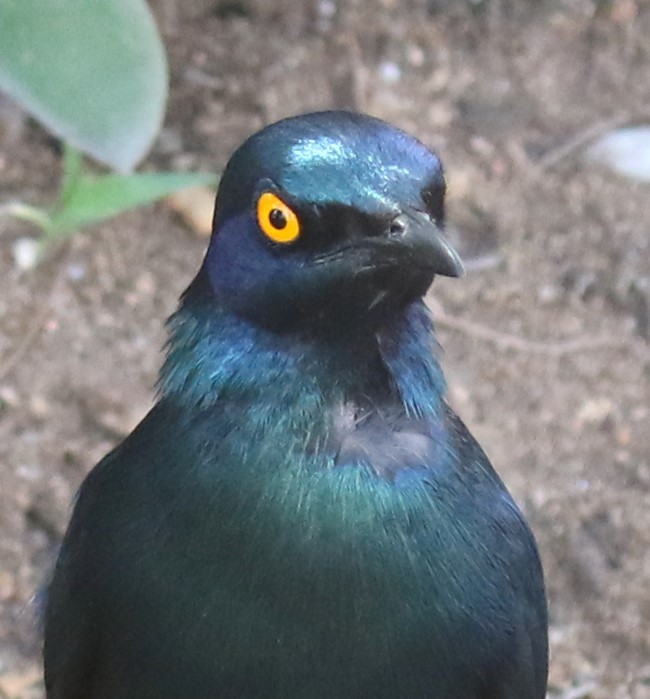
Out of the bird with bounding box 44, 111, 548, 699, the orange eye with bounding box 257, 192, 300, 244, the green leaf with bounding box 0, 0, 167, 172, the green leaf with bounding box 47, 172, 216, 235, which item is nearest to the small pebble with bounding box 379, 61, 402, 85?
the green leaf with bounding box 47, 172, 216, 235

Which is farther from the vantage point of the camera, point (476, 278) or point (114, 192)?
point (476, 278)

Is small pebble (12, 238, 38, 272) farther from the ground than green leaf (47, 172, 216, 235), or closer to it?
closer to it

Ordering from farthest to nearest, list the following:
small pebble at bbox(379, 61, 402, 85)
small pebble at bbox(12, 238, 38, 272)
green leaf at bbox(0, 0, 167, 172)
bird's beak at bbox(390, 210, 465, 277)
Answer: small pebble at bbox(379, 61, 402, 85) → small pebble at bbox(12, 238, 38, 272) → green leaf at bbox(0, 0, 167, 172) → bird's beak at bbox(390, 210, 465, 277)

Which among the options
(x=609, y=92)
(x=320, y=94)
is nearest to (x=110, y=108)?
(x=320, y=94)

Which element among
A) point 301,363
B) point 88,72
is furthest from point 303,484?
point 88,72

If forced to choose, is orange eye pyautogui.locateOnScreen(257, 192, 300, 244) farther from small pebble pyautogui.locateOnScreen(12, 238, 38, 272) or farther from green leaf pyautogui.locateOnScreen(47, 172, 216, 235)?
small pebble pyautogui.locateOnScreen(12, 238, 38, 272)

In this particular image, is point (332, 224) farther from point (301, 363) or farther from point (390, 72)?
point (390, 72)

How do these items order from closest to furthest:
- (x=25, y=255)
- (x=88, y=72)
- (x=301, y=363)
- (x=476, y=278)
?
(x=301, y=363) < (x=88, y=72) < (x=25, y=255) < (x=476, y=278)

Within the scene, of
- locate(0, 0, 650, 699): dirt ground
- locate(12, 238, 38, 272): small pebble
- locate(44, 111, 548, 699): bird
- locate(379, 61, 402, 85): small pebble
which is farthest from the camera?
locate(379, 61, 402, 85): small pebble
